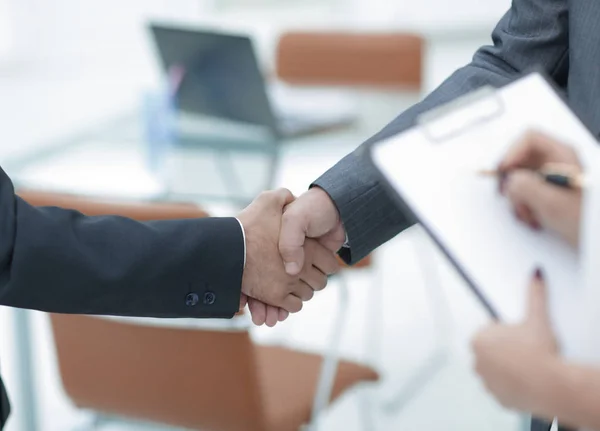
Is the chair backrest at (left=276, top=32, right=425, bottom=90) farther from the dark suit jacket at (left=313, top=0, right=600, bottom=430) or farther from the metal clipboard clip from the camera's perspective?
the metal clipboard clip

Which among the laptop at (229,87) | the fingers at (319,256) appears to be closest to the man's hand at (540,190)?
the fingers at (319,256)

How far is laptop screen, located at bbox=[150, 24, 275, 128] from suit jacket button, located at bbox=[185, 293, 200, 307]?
1.08 meters

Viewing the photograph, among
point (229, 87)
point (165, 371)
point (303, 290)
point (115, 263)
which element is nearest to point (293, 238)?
point (303, 290)

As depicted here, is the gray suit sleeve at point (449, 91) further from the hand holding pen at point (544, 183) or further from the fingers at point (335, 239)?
the hand holding pen at point (544, 183)

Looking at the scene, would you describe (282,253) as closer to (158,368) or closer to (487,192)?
(158,368)

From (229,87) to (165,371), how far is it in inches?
41.2

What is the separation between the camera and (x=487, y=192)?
101cm

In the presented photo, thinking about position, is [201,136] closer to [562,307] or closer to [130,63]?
[562,307]

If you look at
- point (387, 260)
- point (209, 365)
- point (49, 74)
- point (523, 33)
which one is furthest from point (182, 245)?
point (49, 74)

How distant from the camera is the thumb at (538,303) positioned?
929mm

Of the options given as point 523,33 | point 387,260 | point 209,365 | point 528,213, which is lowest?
point 387,260

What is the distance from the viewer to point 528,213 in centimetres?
98

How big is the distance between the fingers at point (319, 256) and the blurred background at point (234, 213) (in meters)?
0.22

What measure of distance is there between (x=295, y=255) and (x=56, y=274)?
1.40 feet
